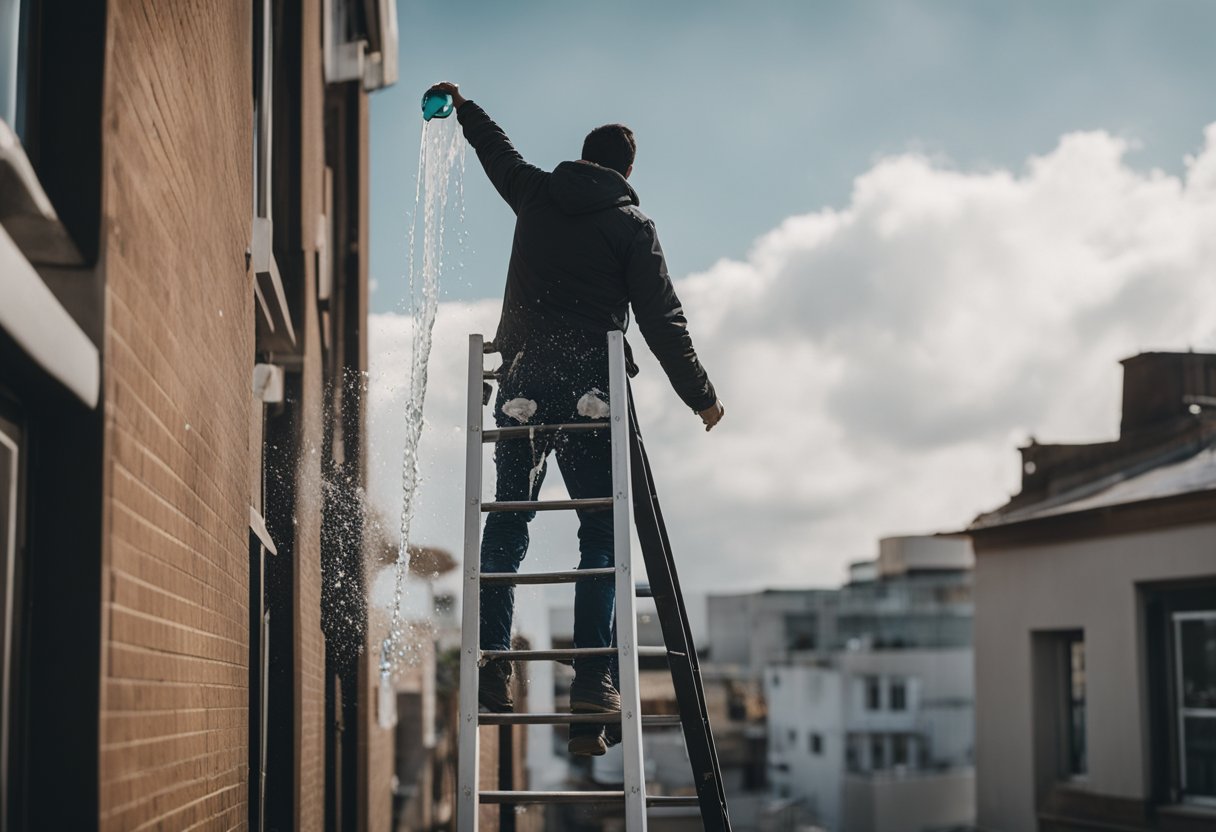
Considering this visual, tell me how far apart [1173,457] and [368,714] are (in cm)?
1449

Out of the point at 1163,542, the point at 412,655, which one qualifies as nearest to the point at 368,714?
the point at 412,655

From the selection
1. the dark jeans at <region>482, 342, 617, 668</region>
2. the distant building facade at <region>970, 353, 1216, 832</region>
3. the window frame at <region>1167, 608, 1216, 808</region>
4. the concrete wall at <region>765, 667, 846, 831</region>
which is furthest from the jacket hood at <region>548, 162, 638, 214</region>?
the concrete wall at <region>765, 667, 846, 831</region>

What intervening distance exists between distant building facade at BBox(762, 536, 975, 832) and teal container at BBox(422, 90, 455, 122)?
43427 millimetres

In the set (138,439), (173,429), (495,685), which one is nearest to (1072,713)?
(495,685)

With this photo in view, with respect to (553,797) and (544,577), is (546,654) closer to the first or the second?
(544,577)

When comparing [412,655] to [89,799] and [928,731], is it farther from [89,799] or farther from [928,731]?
[928,731]

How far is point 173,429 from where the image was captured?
348cm

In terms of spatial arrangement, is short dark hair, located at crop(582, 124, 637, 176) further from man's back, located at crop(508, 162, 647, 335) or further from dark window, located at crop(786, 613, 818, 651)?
dark window, located at crop(786, 613, 818, 651)

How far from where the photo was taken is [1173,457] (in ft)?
66.7

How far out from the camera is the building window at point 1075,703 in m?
19.8

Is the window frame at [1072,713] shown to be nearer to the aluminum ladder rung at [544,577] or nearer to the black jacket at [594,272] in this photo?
the black jacket at [594,272]

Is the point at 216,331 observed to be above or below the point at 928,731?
above

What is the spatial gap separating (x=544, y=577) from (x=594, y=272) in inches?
51.4

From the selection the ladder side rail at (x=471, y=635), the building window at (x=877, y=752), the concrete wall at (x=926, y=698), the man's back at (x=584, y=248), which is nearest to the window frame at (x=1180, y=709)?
the man's back at (x=584, y=248)
